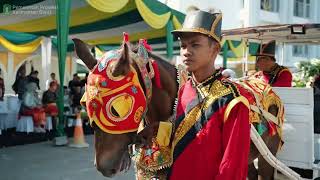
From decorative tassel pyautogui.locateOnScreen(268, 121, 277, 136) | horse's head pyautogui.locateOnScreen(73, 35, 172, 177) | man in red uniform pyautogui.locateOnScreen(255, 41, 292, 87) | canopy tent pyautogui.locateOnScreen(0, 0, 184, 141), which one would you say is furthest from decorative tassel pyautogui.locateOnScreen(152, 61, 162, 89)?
canopy tent pyautogui.locateOnScreen(0, 0, 184, 141)

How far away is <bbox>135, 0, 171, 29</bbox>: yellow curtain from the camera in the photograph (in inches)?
393

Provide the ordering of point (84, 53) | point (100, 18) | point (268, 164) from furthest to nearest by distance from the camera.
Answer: point (100, 18), point (268, 164), point (84, 53)

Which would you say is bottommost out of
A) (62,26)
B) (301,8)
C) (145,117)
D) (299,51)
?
(145,117)

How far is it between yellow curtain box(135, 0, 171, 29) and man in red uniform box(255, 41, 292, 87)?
5.49 metres

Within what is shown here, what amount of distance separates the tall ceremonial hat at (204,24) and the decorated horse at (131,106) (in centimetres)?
39

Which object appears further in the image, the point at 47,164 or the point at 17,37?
the point at 17,37

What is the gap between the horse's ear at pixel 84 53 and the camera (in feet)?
8.05

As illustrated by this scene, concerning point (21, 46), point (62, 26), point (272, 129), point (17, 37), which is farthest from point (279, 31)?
point (21, 46)

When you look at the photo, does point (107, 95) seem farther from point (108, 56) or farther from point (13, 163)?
point (13, 163)

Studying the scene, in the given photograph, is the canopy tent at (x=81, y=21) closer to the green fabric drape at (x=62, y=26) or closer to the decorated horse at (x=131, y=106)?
the green fabric drape at (x=62, y=26)

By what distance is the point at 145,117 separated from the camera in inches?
101

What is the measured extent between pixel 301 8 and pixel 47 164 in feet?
104

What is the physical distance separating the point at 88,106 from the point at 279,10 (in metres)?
32.0

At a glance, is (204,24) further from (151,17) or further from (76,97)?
(76,97)
